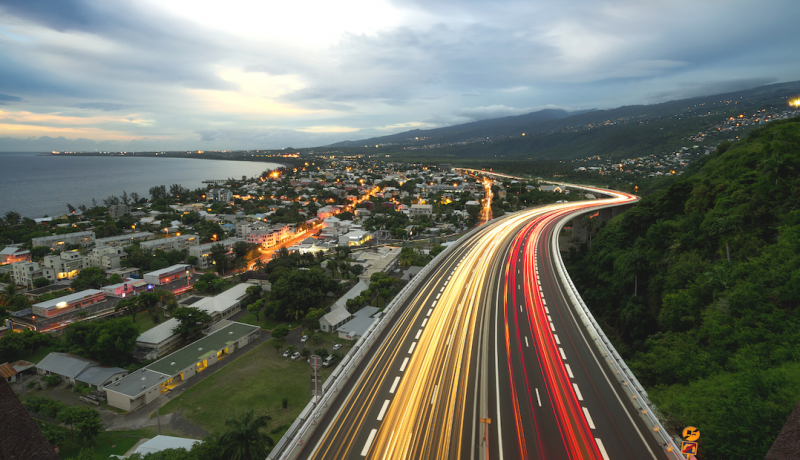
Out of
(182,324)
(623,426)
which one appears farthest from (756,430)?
(182,324)

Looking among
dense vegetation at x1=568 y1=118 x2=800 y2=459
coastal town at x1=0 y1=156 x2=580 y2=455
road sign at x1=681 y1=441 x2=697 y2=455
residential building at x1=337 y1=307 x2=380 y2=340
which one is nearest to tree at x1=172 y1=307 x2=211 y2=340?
coastal town at x1=0 y1=156 x2=580 y2=455

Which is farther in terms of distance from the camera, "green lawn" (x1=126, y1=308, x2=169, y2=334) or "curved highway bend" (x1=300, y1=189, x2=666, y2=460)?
"green lawn" (x1=126, y1=308, x2=169, y2=334)

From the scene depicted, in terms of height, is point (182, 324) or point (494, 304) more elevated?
point (494, 304)

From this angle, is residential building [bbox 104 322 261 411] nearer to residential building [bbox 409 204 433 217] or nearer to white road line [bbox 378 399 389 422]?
white road line [bbox 378 399 389 422]

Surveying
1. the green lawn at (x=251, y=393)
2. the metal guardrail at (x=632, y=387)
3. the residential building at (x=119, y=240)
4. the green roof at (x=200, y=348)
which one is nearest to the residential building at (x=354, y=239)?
the green roof at (x=200, y=348)

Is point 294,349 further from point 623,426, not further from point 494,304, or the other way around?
point 623,426

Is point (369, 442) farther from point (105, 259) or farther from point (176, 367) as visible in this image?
point (105, 259)

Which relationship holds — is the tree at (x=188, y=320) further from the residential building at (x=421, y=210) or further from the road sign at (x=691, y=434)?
the residential building at (x=421, y=210)
